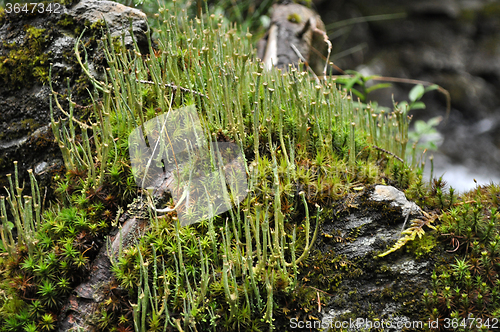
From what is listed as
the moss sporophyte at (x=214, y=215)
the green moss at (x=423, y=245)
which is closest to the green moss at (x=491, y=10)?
the moss sporophyte at (x=214, y=215)

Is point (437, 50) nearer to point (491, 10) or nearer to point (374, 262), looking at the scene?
point (491, 10)

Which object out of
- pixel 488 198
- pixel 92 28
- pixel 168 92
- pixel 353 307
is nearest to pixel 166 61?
pixel 168 92

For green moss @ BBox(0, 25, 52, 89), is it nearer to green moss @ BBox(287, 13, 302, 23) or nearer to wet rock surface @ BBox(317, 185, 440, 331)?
wet rock surface @ BBox(317, 185, 440, 331)

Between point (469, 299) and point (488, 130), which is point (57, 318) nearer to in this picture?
point (469, 299)

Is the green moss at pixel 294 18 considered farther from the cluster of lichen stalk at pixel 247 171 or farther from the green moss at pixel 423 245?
the green moss at pixel 423 245

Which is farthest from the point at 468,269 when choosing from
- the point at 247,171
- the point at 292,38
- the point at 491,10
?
the point at 491,10
